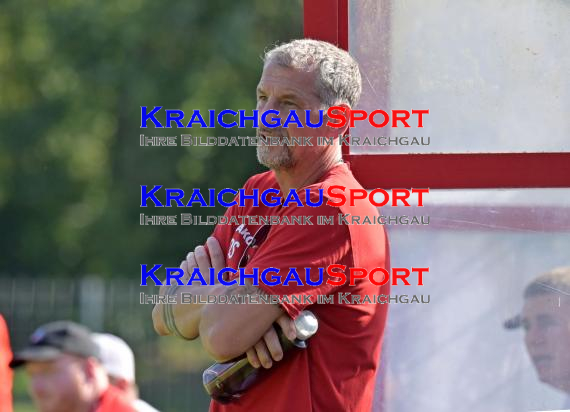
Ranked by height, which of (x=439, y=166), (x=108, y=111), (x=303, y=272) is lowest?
(x=303, y=272)

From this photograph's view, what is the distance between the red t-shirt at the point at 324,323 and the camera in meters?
3.20

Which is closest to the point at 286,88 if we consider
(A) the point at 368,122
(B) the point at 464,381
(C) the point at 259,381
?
(A) the point at 368,122

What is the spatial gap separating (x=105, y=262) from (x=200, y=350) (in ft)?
12.5

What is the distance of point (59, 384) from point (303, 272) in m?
0.97

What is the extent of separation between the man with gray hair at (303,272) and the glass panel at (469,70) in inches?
14.3

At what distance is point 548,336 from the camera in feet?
Answer: 12.7

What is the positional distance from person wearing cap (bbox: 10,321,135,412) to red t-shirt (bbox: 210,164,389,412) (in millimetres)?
545

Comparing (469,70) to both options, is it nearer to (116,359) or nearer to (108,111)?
(116,359)

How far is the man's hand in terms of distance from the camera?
10.4 ft

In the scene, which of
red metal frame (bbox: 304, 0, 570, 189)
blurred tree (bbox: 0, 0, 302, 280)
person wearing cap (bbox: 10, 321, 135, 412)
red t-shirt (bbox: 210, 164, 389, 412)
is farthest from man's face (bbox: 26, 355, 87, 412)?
blurred tree (bbox: 0, 0, 302, 280)

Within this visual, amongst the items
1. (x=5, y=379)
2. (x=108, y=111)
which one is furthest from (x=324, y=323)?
(x=108, y=111)

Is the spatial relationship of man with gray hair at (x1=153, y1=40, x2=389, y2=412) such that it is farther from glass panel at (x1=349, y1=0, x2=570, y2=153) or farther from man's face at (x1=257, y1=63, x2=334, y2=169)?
glass panel at (x1=349, y1=0, x2=570, y2=153)

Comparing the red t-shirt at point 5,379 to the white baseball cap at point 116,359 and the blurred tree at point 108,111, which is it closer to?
the white baseball cap at point 116,359

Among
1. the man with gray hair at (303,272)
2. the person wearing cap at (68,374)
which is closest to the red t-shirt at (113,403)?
the person wearing cap at (68,374)
